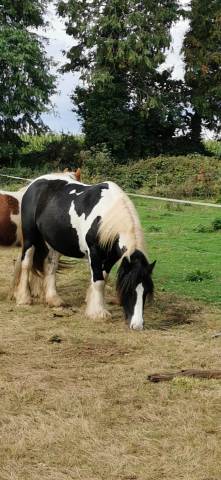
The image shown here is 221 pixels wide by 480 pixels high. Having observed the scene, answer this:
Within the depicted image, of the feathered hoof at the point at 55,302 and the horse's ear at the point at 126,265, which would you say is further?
the feathered hoof at the point at 55,302

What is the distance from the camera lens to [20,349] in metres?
5.75

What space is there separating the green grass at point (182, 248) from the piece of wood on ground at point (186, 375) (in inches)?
111

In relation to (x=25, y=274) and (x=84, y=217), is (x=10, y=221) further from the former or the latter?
(x=84, y=217)

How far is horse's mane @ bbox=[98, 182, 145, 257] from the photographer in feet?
22.3

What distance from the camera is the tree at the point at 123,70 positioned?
30.3 metres

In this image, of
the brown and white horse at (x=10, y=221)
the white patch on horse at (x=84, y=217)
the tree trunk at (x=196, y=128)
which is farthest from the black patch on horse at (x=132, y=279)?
the tree trunk at (x=196, y=128)

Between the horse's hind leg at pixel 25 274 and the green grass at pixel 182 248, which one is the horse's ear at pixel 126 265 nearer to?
the green grass at pixel 182 248

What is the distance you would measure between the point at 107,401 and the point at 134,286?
217cm

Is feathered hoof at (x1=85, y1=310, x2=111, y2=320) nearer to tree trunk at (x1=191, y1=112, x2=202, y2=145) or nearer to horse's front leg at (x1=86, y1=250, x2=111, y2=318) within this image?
horse's front leg at (x1=86, y1=250, x2=111, y2=318)

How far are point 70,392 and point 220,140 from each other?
1251 inches

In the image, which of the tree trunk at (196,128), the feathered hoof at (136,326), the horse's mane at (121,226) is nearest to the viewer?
the feathered hoof at (136,326)

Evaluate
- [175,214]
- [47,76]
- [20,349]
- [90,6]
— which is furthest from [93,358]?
[90,6]

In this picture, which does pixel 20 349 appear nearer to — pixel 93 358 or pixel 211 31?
pixel 93 358

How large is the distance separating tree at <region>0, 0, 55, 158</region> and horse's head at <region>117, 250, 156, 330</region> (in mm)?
23072
